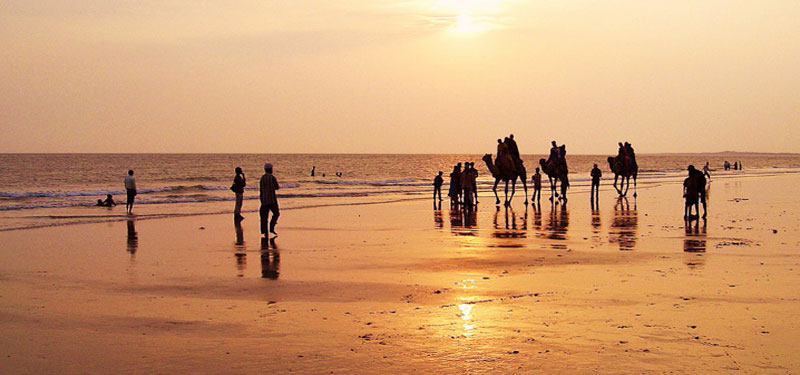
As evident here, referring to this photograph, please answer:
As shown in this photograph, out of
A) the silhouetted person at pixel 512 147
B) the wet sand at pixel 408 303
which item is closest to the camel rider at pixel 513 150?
the silhouetted person at pixel 512 147

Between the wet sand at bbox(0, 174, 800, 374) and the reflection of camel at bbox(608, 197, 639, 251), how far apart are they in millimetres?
160

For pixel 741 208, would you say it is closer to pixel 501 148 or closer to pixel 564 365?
pixel 501 148

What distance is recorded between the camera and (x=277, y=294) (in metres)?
10.6

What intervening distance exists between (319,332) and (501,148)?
2298 cm

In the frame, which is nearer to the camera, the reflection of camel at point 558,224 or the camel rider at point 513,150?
the reflection of camel at point 558,224

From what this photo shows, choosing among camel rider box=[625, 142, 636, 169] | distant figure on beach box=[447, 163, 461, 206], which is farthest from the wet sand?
camel rider box=[625, 142, 636, 169]

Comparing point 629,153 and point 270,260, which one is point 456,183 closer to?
point 629,153

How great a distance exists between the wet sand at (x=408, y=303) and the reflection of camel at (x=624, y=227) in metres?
0.16

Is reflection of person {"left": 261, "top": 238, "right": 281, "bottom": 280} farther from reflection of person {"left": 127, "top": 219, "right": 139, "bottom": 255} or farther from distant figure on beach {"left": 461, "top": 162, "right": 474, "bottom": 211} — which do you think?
distant figure on beach {"left": 461, "top": 162, "right": 474, "bottom": 211}

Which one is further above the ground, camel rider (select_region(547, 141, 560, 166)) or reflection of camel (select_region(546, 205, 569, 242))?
camel rider (select_region(547, 141, 560, 166))

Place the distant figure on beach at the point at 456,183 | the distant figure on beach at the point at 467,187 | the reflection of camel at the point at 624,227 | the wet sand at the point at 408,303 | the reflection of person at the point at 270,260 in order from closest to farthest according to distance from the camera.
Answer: the wet sand at the point at 408,303 < the reflection of person at the point at 270,260 < the reflection of camel at the point at 624,227 < the distant figure on beach at the point at 467,187 < the distant figure on beach at the point at 456,183

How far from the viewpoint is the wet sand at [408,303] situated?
720 centimetres

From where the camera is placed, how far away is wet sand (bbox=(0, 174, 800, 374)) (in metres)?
7.20

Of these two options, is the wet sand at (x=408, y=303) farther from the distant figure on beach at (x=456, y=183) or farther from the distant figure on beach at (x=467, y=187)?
the distant figure on beach at (x=456, y=183)
